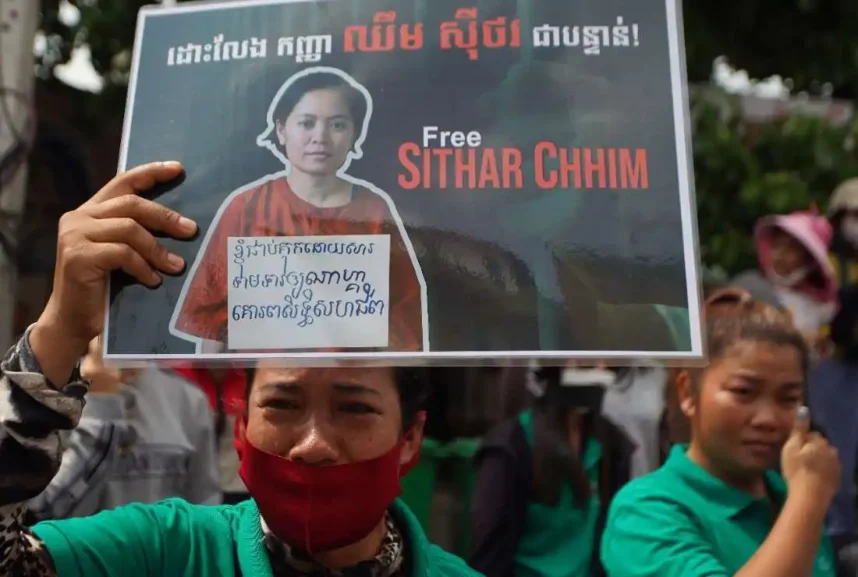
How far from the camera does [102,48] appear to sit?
5191mm

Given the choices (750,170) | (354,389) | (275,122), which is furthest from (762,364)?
(750,170)

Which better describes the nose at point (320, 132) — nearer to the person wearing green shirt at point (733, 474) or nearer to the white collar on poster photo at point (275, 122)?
the white collar on poster photo at point (275, 122)

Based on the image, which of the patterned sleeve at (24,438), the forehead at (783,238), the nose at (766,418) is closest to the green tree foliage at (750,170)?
the forehead at (783,238)

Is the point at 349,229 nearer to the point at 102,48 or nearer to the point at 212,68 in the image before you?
the point at 212,68

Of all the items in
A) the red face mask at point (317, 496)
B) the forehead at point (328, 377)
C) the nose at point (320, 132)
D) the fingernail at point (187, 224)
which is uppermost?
the nose at point (320, 132)

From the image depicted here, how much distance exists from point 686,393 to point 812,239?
6.63 feet

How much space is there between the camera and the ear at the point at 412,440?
1.61m

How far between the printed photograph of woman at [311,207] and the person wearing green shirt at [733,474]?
0.75m

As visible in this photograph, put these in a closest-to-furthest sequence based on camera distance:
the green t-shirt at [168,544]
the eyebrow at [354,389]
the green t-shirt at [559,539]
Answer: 1. the green t-shirt at [168,544]
2. the eyebrow at [354,389]
3. the green t-shirt at [559,539]

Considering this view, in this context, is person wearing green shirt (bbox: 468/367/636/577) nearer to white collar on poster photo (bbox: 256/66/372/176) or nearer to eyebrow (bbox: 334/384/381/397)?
eyebrow (bbox: 334/384/381/397)

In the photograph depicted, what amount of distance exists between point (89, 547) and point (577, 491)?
5.02 feet

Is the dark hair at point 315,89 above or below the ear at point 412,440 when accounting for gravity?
above

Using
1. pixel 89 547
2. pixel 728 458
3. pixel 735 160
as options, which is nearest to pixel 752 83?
pixel 735 160

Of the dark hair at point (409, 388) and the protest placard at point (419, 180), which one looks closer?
the protest placard at point (419, 180)
